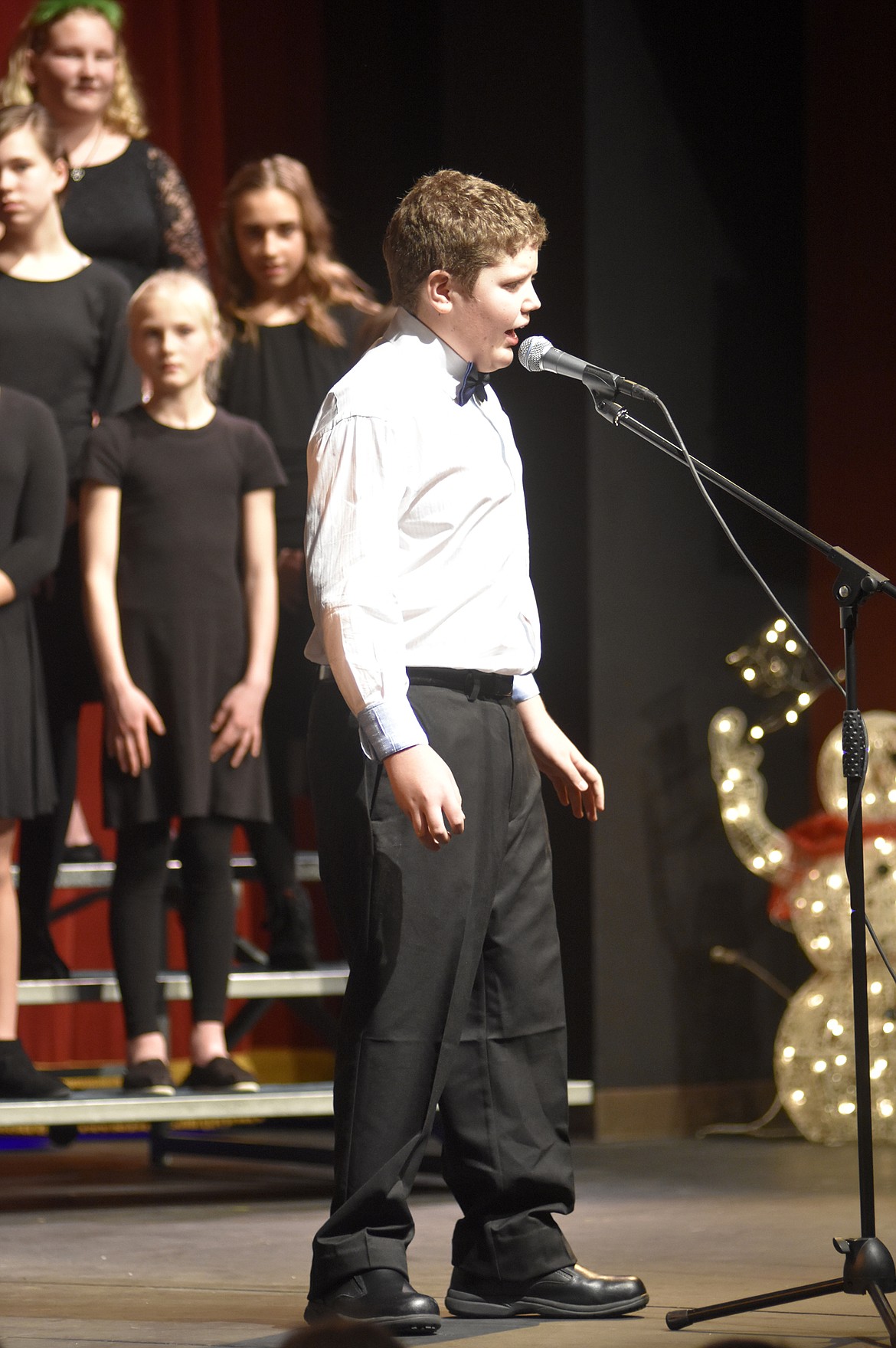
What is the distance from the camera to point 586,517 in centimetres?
463

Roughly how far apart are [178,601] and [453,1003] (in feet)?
5.25

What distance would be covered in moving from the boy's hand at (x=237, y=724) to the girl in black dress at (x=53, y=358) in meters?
0.30

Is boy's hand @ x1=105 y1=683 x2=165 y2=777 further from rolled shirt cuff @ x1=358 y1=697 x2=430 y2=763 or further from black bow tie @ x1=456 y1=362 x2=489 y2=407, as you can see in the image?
rolled shirt cuff @ x1=358 y1=697 x2=430 y2=763

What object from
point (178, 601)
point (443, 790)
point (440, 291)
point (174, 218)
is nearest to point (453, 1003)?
point (443, 790)

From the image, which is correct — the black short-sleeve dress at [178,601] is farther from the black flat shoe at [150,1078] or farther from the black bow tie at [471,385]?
the black bow tie at [471,385]

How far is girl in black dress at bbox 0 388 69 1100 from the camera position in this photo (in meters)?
3.59

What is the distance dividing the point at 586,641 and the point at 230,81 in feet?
7.54

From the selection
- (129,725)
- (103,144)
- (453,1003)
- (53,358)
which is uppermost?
(103,144)

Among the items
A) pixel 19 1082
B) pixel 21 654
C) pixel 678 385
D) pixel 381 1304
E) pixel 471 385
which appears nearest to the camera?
pixel 381 1304

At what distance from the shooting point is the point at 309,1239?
130 inches

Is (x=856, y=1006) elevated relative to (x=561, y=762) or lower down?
lower down

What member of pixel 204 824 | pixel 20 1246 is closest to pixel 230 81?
pixel 204 824

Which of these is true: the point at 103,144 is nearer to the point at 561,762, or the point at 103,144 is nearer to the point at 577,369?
the point at 577,369

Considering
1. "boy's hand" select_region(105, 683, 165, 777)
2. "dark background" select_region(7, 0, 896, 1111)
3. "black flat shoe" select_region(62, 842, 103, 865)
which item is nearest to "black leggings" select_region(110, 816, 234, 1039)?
"boy's hand" select_region(105, 683, 165, 777)
